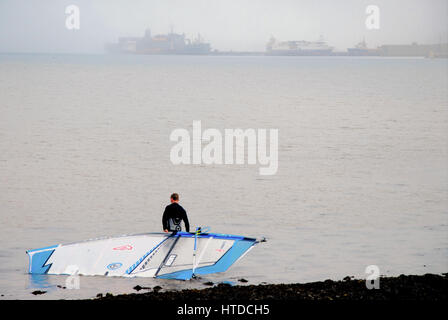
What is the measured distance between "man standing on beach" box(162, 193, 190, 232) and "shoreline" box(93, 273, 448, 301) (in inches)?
97.4

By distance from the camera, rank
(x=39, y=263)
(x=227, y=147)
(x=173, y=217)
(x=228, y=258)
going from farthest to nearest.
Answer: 1. (x=227, y=147)
2. (x=39, y=263)
3. (x=228, y=258)
4. (x=173, y=217)

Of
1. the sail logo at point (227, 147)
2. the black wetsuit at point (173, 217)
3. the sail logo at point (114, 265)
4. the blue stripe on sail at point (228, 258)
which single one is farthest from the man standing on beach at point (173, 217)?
the sail logo at point (227, 147)

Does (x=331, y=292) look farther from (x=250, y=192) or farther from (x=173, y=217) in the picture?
(x=250, y=192)

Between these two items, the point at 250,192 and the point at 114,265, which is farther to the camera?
the point at 250,192

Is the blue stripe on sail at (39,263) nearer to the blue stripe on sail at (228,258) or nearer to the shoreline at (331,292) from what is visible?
the blue stripe on sail at (228,258)

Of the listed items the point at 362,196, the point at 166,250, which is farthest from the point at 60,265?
the point at 362,196

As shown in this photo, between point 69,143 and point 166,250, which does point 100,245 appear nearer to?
point 166,250

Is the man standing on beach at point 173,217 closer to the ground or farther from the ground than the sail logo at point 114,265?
farther from the ground

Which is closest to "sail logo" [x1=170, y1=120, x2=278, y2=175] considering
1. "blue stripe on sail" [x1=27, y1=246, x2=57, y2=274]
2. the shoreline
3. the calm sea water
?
the calm sea water

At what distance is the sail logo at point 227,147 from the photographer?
40.6 meters

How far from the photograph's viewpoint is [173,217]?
56.5 ft

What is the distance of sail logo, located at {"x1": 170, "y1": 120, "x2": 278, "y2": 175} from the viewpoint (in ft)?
133

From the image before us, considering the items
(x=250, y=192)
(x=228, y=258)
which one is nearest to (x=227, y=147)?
(x=250, y=192)

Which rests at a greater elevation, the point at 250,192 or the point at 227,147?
the point at 227,147
